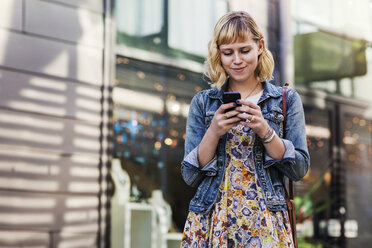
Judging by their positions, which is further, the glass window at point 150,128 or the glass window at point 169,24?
the glass window at point 169,24

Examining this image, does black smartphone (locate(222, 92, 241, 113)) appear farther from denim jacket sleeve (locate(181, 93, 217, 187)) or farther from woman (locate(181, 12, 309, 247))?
denim jacket sleeve (locate(181, 93, 217, 187))

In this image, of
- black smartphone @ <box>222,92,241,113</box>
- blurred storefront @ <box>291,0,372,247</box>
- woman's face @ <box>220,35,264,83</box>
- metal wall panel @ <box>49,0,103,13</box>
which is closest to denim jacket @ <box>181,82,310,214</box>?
woman's face @ <box>220,35,264,83</box>

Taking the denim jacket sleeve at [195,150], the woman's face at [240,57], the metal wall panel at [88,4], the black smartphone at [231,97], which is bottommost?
the denim jacket sleeve at [195,150]

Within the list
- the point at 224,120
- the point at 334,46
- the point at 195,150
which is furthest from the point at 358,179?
the point at 224,120

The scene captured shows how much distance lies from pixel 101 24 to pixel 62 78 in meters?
0.78

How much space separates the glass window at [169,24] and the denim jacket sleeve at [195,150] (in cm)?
349

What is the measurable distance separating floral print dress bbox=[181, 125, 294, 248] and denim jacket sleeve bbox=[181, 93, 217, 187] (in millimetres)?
90

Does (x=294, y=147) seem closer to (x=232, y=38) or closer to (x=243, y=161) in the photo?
(x=243, y=161)

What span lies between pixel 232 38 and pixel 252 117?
0.39 metres

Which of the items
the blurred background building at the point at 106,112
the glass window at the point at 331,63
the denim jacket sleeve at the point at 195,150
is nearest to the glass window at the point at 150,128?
the blurred background building at the point at 106,112

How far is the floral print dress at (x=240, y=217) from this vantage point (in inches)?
95.7

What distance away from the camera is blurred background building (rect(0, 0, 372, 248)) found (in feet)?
16.5

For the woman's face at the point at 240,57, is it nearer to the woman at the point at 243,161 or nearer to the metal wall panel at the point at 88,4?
the woman at the point at 243,161

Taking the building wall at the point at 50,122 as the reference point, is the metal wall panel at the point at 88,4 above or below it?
above
